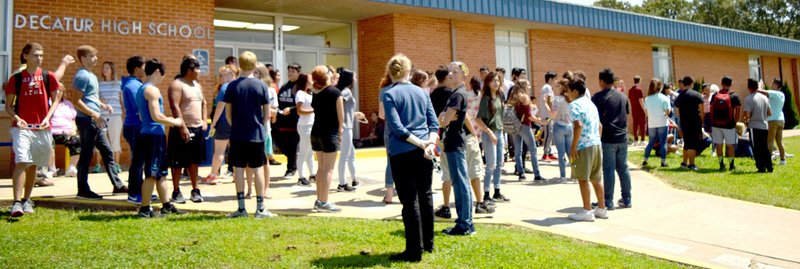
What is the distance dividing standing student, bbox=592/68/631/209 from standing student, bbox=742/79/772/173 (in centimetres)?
485

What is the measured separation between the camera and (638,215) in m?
7.14

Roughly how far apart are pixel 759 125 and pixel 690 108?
1.22 metres

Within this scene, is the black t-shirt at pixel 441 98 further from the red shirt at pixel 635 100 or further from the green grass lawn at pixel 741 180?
the red shirt at pixel 635 100

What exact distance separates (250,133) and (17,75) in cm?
259

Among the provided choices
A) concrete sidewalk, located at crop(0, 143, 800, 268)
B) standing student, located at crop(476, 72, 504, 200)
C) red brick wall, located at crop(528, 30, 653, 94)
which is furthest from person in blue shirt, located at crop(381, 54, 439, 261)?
red brick wall, located at crop(528, 30, 653, 94)

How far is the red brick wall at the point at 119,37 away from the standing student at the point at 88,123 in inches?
134

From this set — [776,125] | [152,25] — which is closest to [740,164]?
[776,125]

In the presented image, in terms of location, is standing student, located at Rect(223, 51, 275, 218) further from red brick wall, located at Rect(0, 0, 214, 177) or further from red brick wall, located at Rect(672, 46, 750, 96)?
red brick wall, located at Rect(672, 46, 750, 96)

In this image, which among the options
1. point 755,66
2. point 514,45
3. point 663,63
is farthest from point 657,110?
point 755,66

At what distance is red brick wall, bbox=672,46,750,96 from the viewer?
2440 cm

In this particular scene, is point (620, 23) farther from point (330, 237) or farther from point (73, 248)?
point (73, 248)

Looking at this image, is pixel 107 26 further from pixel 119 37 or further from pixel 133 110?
pixel 133 110

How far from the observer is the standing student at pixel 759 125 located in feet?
35.7

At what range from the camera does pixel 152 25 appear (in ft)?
39.2
